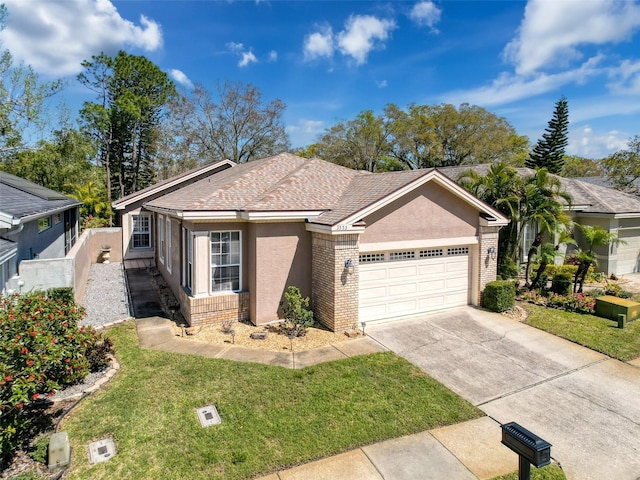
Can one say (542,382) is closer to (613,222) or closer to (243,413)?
(243,413)

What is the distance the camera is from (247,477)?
17.3 ft

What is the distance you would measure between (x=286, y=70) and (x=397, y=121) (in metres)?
20.5

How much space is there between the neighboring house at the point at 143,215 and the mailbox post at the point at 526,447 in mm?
20929

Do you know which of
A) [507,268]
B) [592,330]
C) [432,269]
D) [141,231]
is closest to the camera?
[592,330]

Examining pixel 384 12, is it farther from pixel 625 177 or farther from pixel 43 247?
pixel 625 177

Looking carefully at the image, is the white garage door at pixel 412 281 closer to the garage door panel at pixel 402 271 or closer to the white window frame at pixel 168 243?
the garage door panel at pixel 402 271

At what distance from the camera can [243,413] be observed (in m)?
6.74

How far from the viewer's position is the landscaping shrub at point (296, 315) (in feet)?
34.3

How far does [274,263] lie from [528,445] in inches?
321

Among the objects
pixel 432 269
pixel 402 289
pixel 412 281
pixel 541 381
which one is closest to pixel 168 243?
pixel 402 289

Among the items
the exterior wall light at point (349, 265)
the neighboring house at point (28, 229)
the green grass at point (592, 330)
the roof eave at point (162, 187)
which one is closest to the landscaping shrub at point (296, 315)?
the exterior wall light at point (349, 265)

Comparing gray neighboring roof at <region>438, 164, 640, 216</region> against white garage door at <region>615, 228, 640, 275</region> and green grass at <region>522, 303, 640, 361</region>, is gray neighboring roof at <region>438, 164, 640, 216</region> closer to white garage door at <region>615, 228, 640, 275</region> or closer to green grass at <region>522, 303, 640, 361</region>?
white garage door at <region>615, 228, 640, 275</region>

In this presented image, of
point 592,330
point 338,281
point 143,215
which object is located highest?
point 143,215

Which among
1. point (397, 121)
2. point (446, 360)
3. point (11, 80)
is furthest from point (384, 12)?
point (397, 121)
